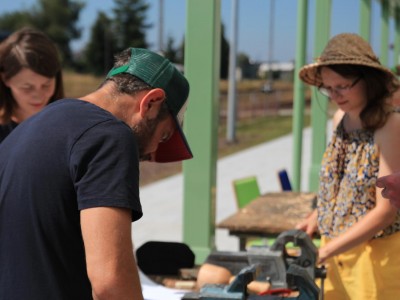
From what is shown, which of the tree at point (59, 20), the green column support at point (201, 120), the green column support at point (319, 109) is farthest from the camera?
the tree at point (59, 20)

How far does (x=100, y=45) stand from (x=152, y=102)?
58.8 metres

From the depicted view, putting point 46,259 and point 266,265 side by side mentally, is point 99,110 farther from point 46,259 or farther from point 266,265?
point 266,265

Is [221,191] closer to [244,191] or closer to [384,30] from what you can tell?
[384,30]

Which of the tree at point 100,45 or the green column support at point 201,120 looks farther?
the tree at point 100,45

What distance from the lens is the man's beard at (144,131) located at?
1574mm

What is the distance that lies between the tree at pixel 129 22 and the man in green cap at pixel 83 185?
171 ft

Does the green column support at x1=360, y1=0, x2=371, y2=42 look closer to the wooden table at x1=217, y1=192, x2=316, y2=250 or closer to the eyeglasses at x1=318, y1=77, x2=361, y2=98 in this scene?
the wooden table at x1=217, y1=192, x2=316, y2=250

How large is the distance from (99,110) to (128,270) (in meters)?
0.35

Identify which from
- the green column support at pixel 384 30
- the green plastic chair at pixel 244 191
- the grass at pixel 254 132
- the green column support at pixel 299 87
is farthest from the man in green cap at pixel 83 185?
the grass at pixel 254 132

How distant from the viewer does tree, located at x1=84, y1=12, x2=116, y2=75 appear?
5584 centimetres

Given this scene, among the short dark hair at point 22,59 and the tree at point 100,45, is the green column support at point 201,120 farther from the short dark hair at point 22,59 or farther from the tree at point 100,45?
the tree at point 100,45

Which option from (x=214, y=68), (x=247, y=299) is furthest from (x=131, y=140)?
(x=214, y=68)

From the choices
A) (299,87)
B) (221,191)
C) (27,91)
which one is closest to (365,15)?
(299,87)

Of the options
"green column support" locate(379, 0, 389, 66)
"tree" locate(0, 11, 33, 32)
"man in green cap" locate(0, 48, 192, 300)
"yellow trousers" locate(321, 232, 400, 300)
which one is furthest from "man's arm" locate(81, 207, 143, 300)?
Result: "tree" locate(0, 11, 33, 32)
